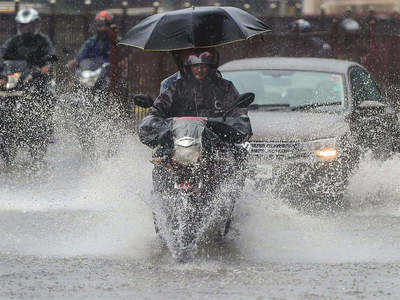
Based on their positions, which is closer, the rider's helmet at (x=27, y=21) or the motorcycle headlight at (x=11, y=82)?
the motorcycle headlight at (x=11, y=82)

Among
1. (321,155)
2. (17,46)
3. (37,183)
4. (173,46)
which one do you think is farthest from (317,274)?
(17,46)

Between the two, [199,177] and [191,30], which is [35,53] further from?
[199,177]

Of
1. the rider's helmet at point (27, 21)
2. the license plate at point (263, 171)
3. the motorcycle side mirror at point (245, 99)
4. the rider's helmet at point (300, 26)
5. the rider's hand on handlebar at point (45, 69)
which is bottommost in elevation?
the rider's helmet at point (300, 26)

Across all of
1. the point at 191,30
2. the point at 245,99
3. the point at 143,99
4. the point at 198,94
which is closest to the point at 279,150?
the point at 191,30

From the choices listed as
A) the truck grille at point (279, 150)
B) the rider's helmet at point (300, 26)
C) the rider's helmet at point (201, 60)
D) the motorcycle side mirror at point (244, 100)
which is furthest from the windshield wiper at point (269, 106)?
the rider's helmet at point (300, 26)

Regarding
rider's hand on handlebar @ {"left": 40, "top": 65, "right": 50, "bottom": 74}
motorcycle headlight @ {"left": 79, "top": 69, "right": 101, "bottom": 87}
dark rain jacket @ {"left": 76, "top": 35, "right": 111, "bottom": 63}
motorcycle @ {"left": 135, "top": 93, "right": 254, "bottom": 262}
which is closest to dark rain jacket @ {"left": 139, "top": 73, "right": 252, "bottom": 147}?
motorcycle @ {"left": 135, "top": 93, "right": 254, "bottom": 262}

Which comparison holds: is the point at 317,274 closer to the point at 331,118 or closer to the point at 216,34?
the point at 216,34

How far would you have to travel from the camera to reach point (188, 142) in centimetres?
780

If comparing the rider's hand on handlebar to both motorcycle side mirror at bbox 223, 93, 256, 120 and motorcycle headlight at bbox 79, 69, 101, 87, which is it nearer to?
motorcycle headlight at bbox 79, 69, 101, 87

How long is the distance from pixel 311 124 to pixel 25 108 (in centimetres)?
559

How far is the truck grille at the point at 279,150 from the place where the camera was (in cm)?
1091

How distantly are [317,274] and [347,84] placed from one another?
17.1 ft

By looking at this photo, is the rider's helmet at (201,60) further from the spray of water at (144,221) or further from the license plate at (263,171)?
the license plate at (263,171)

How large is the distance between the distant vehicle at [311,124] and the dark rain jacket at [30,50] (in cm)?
361
